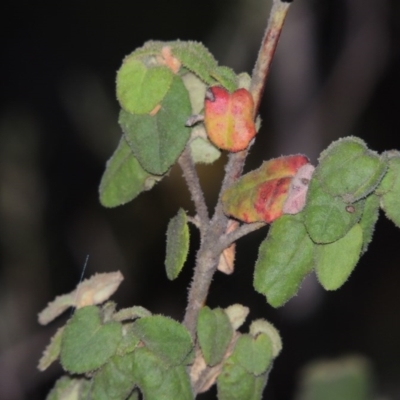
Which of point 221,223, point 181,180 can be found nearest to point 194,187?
point 221,223

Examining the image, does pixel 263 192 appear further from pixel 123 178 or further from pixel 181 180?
pixel 181 180

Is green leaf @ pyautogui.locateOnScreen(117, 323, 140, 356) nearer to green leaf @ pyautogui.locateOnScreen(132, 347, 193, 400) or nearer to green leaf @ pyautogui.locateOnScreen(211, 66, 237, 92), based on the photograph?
green leaf @ pyautogui.locateOnScreen(132, 347, 193, 400)

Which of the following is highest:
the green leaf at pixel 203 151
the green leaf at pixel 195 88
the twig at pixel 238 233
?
the green leaf at pixel 195 88

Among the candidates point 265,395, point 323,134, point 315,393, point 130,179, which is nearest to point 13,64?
point 323,134

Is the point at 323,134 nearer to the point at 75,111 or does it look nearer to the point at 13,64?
the point at 75,111

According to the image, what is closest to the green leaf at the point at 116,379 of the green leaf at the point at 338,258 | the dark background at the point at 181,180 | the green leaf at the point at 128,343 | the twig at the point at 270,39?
the green leaf at the point at 128,343

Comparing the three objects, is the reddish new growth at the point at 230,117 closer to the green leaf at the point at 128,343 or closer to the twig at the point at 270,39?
the twig at the point at 270,39
